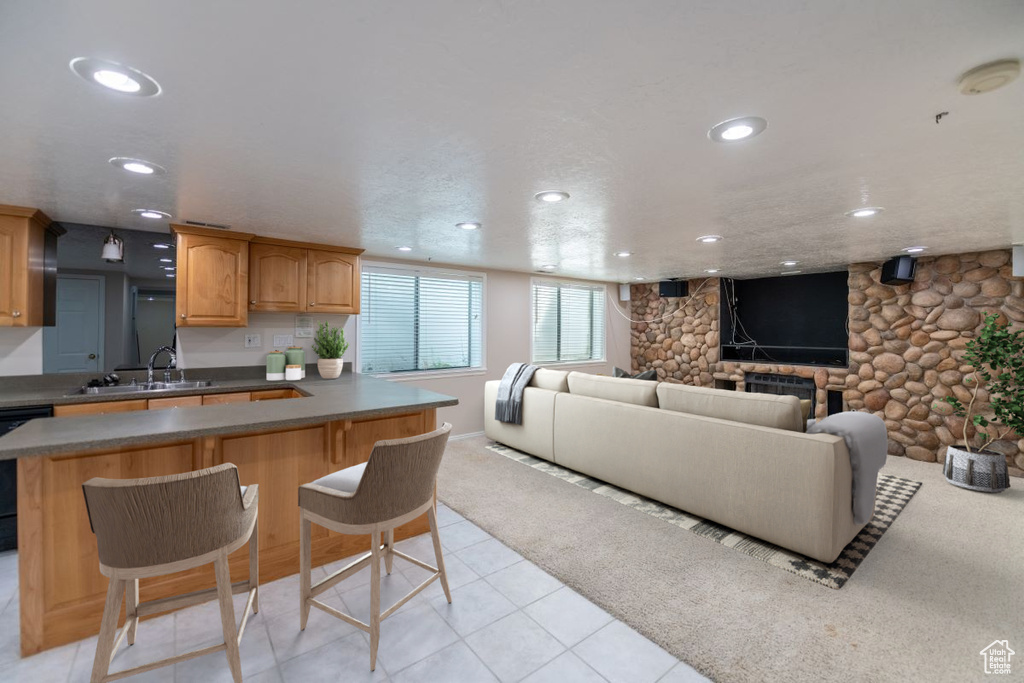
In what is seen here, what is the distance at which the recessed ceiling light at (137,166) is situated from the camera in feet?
6.50

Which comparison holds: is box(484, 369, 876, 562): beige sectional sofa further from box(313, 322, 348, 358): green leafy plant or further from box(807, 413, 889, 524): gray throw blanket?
box(313, 322, 348, 358): green leafy plant

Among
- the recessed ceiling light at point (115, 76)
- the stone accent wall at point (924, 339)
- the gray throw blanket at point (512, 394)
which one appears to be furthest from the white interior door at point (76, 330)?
the stone accent wall at point (924, 339)

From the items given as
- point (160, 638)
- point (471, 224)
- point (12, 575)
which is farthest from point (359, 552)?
point (471, 224)

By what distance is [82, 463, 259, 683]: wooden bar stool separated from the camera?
1348 mm

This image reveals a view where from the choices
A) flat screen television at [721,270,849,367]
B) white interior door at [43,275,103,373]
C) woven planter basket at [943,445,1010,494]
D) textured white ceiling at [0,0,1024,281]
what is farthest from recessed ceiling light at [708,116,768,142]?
flat screen television at [721,270,849,367]

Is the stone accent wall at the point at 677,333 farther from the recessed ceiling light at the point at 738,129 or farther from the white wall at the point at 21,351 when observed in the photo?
the white wall at the point at 21,351

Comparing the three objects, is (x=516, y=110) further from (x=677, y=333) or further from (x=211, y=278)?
(x=677, y=333)

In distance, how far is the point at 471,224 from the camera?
10.5ft

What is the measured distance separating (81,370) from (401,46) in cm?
384

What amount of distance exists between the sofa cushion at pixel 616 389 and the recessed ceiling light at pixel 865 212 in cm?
172

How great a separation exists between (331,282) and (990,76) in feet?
13.6

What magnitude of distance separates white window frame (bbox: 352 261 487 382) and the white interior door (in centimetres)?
197

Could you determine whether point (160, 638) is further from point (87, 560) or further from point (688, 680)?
point (688, 680)

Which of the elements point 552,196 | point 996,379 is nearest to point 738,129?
point 552,196
